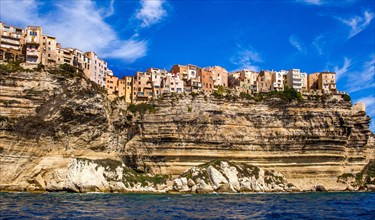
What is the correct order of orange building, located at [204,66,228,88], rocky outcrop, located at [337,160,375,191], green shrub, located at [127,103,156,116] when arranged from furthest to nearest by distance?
orange building, located at [204,66,228,88] < rocky outcrop, located at [337,160,375,191] < green shrub, located at [127,103,156,116]

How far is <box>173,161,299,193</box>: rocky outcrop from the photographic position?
5919 centimetres

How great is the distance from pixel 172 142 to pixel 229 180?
11.4 m

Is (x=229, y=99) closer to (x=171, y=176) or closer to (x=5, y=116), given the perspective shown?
(x=171, y=176)

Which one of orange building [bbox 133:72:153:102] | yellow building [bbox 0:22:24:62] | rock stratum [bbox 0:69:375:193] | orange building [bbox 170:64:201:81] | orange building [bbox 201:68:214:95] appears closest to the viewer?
rock stratum [bbox 0:69:375:193]

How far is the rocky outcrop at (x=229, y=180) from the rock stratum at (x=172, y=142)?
6.6 inches

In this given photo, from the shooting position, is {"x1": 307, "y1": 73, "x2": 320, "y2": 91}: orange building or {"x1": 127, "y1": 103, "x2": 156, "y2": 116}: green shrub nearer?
{"x1": 127, "y1": 103, "x2": 156, "y2": 116}: green shrub

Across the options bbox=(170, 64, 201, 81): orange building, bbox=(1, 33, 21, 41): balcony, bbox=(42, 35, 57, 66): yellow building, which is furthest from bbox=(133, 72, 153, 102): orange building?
bbox=(1, 33, 21, 41): balcony

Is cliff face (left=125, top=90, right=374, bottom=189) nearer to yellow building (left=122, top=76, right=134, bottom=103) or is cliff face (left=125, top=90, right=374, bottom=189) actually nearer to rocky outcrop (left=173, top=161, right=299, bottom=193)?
rocky outcrop (left=173, top=161, right=299, bottom=193)

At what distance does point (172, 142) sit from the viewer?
6656cm

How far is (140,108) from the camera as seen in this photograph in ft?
233

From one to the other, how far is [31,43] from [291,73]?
175ft

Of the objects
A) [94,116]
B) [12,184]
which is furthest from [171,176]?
[12,184]

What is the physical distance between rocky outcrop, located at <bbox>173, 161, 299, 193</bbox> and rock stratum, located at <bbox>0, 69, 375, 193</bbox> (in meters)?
0.17

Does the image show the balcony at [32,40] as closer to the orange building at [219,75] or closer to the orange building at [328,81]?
the orange building at [219,75]
